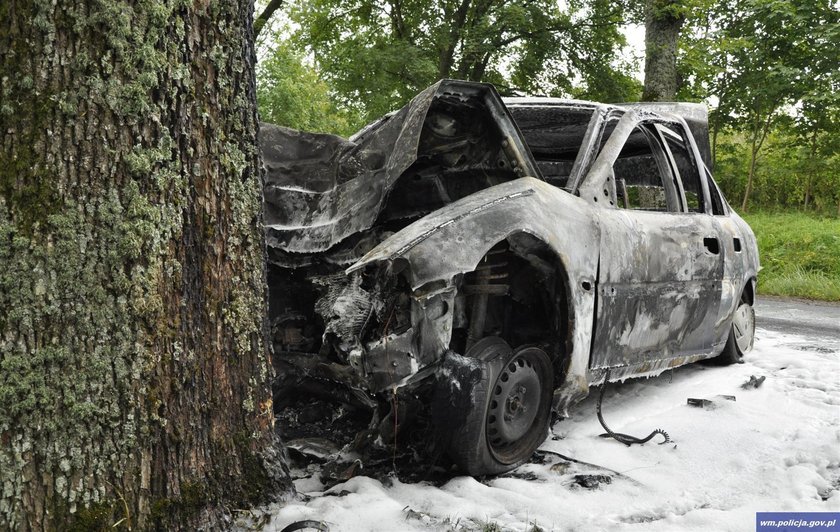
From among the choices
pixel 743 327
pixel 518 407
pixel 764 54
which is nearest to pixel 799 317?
pixel 743 327

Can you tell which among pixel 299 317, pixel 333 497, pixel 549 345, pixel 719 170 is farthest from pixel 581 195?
pixel 719 170

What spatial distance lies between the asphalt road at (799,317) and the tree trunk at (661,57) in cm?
371

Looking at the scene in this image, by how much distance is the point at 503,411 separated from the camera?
115 inches

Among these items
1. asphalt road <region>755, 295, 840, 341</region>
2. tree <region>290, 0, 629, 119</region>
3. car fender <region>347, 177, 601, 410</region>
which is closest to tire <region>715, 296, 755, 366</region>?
asphalt road <region>755, 295, 840, 341</region>

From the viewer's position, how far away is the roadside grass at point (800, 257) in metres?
9.62

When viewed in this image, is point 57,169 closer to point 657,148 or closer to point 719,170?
point 657,148

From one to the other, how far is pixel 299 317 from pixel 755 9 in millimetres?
12146

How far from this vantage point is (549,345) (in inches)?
126

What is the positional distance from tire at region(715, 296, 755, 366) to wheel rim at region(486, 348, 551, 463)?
2.35 meters

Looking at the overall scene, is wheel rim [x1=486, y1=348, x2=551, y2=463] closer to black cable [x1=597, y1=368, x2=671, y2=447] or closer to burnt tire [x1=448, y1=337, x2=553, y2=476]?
burnt tire [x1=448, y1=337, x2=553, y2=476]

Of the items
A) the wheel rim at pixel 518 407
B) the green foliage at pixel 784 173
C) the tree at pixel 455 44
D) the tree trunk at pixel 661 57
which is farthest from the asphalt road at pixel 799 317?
the green foliage at pixel 784 173

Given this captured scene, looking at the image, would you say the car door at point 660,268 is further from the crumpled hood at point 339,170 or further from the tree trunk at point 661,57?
the tree trunk at point 661,57

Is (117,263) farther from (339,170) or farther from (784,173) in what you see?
(784,173)

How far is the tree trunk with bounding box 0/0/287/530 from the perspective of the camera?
1852 mm
